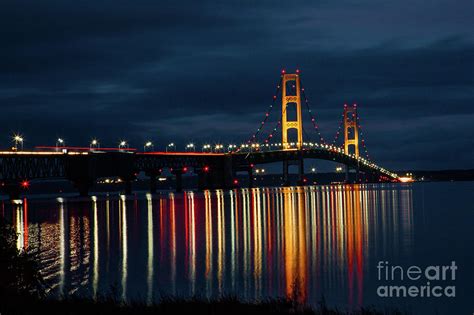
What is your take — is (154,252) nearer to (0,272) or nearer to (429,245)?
(429,245)

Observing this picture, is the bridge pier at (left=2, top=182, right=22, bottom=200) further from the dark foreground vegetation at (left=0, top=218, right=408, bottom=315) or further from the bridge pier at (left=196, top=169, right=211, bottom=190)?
the dark foreground vegetation at (left=0, top=218, right=408, bottom=315)

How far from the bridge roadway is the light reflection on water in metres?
47.3

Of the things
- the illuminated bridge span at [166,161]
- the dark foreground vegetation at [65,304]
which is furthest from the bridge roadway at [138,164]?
the dark foreground vegetation at [65,304]

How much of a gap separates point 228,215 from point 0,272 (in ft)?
151

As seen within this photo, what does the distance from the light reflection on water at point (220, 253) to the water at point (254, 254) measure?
0.13 feet

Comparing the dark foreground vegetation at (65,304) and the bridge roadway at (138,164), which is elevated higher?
the bridge roadway at (138,164)

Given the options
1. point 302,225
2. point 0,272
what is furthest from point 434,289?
point 302,225

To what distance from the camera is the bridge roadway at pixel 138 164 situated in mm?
104375

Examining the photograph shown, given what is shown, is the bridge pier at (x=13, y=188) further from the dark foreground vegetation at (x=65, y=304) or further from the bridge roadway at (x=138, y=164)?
the dark foreground vegetation at (x=65, y=304)

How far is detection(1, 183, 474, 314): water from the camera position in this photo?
23359mm

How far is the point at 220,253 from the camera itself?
111 feet

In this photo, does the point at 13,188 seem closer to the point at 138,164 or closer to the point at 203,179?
the point at 138,164

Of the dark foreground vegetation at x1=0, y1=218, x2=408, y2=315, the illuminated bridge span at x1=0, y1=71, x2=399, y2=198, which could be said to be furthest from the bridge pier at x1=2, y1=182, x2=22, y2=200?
the dark foreground vegetation at x1=0, y1=218, x2=408, y2=315

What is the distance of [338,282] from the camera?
24984mm
